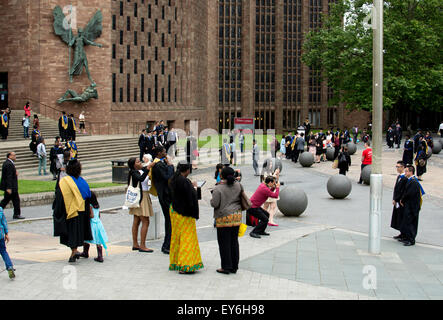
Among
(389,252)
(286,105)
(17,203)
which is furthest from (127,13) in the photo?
(389,252)

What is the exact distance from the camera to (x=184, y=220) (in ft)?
30.2

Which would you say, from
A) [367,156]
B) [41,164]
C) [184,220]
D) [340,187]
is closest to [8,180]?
[184,220]

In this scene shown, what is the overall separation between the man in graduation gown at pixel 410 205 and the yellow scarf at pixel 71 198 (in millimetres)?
6321

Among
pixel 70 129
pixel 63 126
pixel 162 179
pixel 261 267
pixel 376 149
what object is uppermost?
pixel 63 126

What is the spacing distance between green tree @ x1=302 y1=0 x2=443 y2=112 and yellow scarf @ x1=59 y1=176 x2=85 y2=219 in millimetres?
37049

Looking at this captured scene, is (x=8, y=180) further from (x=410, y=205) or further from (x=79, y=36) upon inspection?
(x=79, y=36)

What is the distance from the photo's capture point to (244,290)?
8.41 meters

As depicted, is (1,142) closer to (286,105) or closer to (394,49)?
(394,49)

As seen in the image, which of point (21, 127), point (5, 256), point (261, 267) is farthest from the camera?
point (21, 127)

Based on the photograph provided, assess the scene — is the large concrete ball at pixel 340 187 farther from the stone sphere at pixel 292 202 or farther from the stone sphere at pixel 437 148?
the stone sphere at pixel 437 148

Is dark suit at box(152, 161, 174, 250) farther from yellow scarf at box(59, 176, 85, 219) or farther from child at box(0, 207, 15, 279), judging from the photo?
child at box(0, 207, 15, 279)

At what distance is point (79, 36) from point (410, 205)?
36.1 metres

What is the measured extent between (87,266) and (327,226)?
6.46 m

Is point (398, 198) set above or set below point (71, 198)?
below
